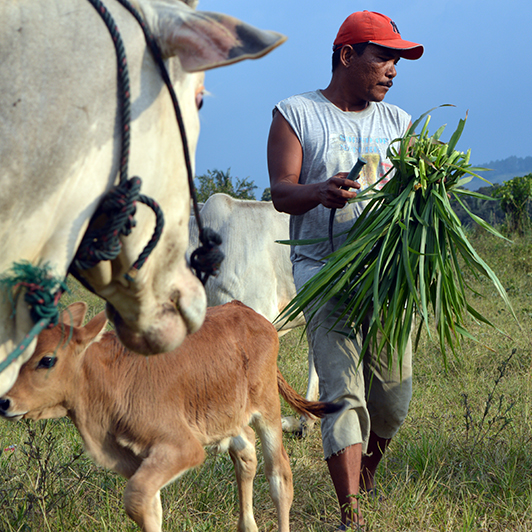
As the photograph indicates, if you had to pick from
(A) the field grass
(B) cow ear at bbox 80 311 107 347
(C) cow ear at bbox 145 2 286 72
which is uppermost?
(C) cow ear at bbox 145 2 286 72

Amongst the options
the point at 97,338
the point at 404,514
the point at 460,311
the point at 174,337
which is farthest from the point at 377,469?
the point at 174,337

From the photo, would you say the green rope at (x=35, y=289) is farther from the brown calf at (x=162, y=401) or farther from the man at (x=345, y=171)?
the man at (x=345, y=171)

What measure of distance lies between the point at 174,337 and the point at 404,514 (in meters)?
2.01

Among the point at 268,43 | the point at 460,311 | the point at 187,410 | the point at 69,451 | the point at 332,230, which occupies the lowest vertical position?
the point at 69,451

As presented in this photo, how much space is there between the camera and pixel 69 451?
376 cm

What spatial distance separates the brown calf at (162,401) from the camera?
2676 mm

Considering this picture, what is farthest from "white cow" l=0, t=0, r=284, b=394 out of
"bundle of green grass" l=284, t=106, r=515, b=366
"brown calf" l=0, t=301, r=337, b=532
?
Answer: "bundle of green grass" l=284, t=106, r=515, b=366

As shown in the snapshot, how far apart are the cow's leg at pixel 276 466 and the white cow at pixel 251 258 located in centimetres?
228

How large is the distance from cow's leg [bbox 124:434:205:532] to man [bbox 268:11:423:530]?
71 centimetres

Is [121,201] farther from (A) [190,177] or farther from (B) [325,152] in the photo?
(B) [325,152]

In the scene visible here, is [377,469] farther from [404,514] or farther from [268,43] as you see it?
[268,43]

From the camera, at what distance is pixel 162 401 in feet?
9.55

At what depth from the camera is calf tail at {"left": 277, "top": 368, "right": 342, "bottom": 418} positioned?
9.87 ft

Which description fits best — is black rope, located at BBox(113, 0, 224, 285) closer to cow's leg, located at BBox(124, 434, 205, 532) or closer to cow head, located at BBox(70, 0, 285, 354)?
cow head, located at BBox(70, 0, 285, 354)
